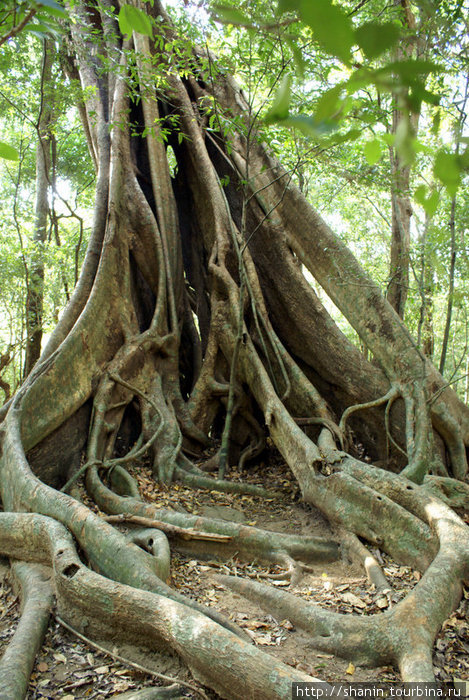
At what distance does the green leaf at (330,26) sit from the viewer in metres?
0.79

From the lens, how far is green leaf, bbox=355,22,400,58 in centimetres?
80

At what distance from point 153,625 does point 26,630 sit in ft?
2.21

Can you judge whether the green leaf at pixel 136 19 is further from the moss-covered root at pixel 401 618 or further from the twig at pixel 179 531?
the twig at pixel 179 531

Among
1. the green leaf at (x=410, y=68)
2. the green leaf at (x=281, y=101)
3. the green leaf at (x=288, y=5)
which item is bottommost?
the green leaf at (x=281, y=101)

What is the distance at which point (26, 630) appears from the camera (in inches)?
99.1

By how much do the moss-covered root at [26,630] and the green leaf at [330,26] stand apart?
2.54m

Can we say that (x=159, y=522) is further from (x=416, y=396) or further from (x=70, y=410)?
(x=416, y=396)

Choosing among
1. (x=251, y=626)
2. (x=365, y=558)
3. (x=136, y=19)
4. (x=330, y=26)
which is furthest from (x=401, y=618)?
(x=136, y=19)

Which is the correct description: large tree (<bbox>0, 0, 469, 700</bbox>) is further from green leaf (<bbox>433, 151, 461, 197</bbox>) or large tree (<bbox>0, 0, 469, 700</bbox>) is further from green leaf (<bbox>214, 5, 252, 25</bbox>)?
green leaf (<bbox>433, 151, 461, 197</bbox>)

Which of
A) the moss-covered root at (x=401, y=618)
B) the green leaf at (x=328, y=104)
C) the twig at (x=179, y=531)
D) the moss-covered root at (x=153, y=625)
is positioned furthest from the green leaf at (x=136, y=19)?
the twig at (x=179, y=531)

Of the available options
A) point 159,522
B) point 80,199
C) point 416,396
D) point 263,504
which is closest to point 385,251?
point 80,199

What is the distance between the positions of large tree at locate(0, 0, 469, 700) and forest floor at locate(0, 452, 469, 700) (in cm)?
10

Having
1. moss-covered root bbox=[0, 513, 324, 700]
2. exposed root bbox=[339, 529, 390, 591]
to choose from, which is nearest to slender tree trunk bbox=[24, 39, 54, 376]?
moss-covered root bbox=[0, 513, 324, 700]

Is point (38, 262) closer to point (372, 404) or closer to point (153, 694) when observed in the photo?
point (372, 404)
